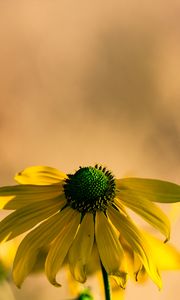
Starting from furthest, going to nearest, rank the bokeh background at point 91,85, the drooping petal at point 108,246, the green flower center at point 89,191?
the bokeh background at point 91,85
the green flower center at point 89,191
the drooping petal at point 108,246

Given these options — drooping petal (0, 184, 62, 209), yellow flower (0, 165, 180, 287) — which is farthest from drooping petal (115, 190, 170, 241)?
drooping petal (0, 184, 62, 209)

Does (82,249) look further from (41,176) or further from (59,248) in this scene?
(41,176)

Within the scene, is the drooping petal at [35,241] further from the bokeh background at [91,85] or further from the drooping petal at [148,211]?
the bokeh background at [91,85]

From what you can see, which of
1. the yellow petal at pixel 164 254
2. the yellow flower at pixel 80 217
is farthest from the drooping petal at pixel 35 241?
the yellow petal at pixel 164 254

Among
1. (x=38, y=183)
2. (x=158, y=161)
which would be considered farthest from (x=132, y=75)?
(x=38, y=183)

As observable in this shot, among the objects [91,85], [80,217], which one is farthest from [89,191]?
[91,85]

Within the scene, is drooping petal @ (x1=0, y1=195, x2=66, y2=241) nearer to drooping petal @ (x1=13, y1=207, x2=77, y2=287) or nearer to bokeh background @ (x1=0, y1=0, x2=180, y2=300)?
drooping petal @ (x1=13, y1=207, x2=77, y2=287)
